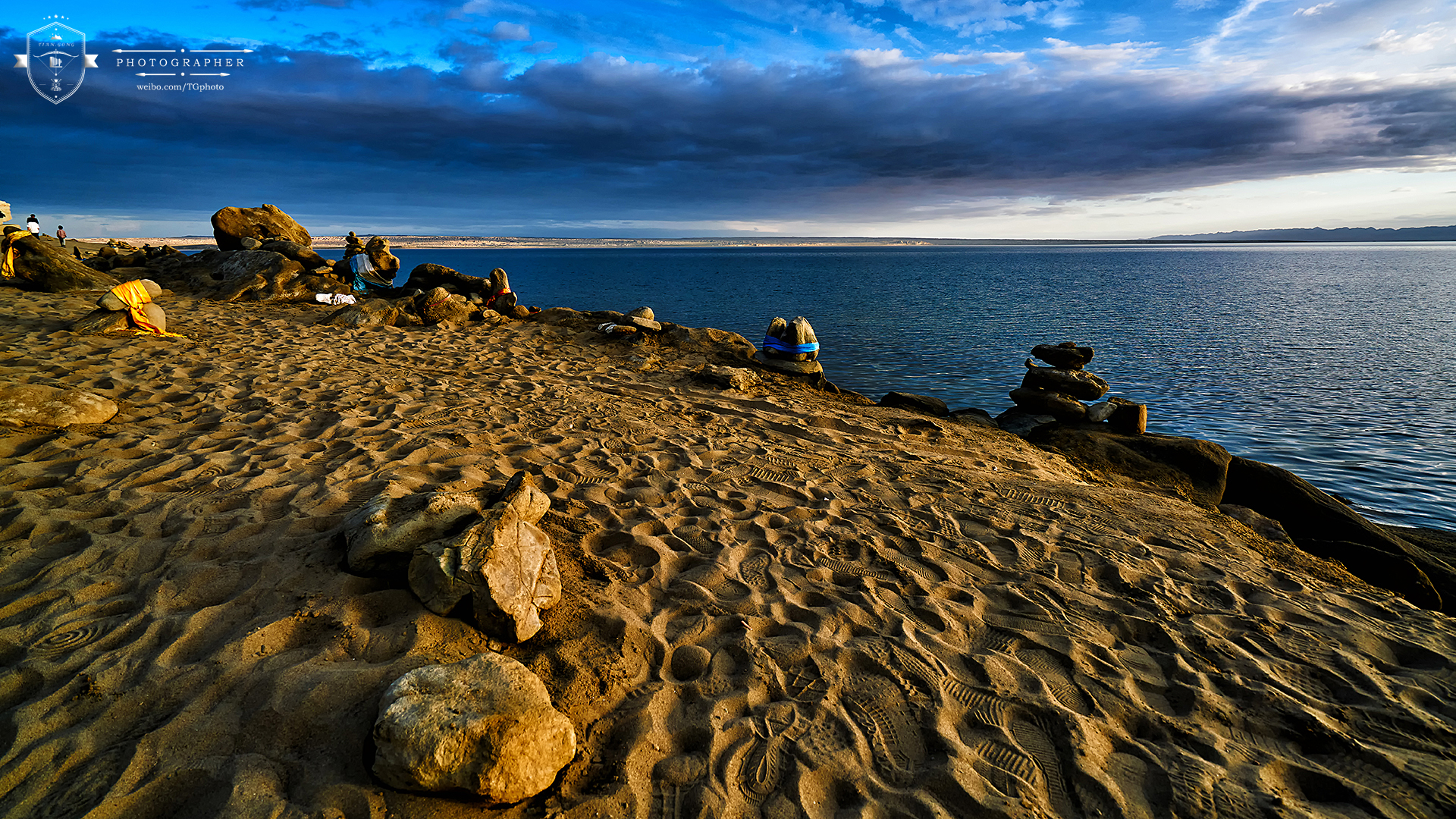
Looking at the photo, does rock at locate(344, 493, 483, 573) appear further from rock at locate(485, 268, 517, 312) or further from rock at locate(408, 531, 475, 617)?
rock at locate(485, 268, 517, 312)

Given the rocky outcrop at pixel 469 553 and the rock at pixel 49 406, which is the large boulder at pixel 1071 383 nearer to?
the rocky outcrop at pixel 469 553

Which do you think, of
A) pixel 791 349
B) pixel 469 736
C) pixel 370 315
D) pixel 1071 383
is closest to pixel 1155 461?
pixel 1071 383

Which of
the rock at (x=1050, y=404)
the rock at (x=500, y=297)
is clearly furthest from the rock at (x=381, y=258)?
the rock at (x=1050, y=404)

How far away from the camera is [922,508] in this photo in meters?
5.92

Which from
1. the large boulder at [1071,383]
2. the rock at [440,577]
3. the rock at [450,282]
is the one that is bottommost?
the large boulder at [1071,383]

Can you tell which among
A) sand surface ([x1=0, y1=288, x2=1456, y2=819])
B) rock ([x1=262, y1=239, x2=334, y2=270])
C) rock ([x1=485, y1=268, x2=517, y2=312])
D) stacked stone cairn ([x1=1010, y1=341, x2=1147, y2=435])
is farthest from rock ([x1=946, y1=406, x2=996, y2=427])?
rock ([x1=262, y1=239, x2=334, y2=270])

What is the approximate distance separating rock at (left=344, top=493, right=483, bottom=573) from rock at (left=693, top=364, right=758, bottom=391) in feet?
20.5

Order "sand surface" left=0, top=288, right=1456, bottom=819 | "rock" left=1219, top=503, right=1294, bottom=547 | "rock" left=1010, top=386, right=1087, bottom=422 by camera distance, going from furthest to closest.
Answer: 1. "rock" left=1010, top=386, right=1087, bottom=422
2. "rock" left=1219, top=503, right=1294, bottom=547
3. "sand surface" left=0, top=288, right=1456, bottom=819

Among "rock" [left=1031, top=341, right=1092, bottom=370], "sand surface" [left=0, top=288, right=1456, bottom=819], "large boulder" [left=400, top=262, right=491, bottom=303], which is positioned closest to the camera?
"sand surface" [left=0, top=288, right=1456, bottom=819]

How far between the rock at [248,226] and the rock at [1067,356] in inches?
935

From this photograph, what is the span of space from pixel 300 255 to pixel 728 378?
17.1 metres

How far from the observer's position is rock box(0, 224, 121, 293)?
1589cm

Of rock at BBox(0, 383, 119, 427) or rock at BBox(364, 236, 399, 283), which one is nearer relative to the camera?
rock at BBox(0, 383, 119, 427)

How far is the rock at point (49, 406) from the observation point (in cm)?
585
